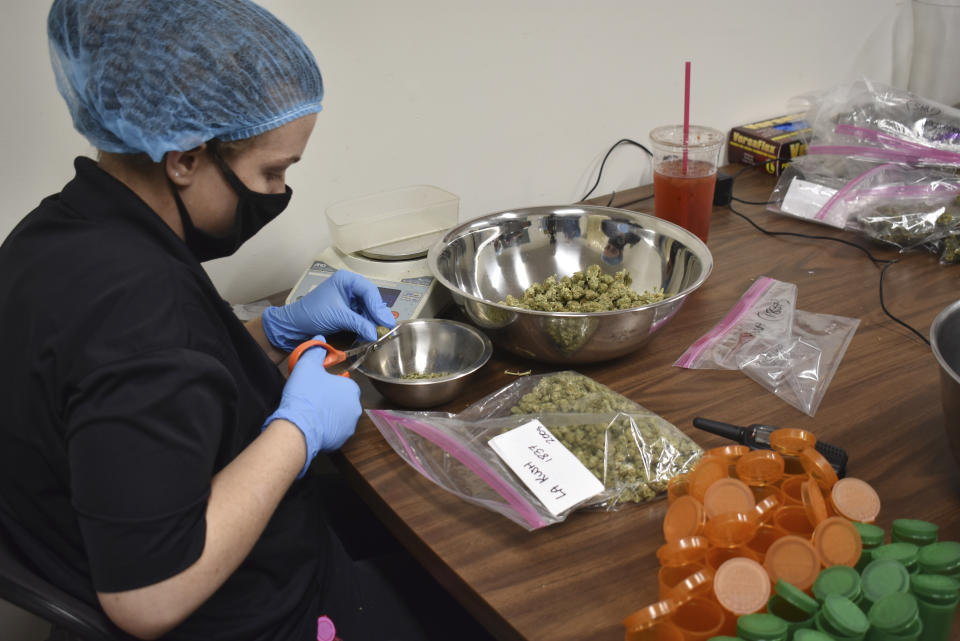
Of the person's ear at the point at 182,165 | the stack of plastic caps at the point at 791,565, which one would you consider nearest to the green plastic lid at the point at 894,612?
the stack of plastic caps at the point at 791,565

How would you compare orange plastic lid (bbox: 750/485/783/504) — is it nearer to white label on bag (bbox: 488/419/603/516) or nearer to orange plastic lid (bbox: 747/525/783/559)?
orange plastic lid (bbox: 747/525/783/559)

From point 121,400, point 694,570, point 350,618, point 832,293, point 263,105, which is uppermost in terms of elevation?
point 263,105

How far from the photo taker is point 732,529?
0.69 m

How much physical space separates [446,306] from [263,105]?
0.59 meters

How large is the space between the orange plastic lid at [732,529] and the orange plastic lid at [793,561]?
3cm

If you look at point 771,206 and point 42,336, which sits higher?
point 42,336

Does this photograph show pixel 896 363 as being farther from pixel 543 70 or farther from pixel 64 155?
pixel 64 155

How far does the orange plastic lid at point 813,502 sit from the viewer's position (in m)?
0.71

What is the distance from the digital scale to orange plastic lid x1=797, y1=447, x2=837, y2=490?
66 centimetres

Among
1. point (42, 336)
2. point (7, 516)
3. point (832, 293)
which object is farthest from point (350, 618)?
point (832, 293)

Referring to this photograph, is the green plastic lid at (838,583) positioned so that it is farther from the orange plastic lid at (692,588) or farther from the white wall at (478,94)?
the white wall at (478,94)

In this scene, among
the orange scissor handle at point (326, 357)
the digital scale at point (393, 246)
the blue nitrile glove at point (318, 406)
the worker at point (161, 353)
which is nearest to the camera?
the worker at point (161, 353)

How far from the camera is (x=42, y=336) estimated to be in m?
0.71

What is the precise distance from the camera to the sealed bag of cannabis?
0.86 metres
